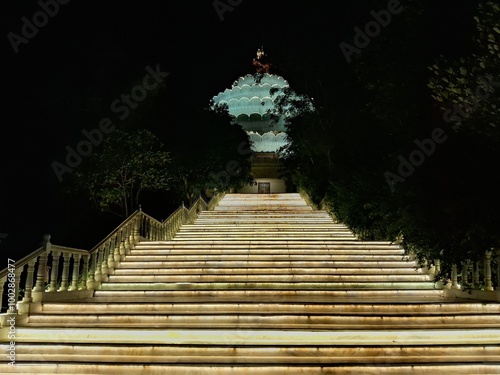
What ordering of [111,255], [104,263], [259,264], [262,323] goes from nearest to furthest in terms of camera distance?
[262,323] → [104,263] → [111,255] → [259,264]

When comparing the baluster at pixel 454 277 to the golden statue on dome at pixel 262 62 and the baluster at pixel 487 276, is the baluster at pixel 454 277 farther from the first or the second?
the golden statue on dome at pixel 262 62

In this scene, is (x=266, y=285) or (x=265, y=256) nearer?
(x=266, y=285)

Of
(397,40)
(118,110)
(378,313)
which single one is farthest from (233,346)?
(118,110)

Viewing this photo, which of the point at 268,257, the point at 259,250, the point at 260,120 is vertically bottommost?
the point at 268,257

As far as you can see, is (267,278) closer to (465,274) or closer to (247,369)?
(465,274)

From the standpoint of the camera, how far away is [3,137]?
18578 mm

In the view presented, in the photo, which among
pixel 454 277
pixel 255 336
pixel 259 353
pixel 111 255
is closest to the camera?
pixel 259 353

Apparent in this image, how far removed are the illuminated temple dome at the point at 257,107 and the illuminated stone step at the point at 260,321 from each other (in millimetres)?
40834

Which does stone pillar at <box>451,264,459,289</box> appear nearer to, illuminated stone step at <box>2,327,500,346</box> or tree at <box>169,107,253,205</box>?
illuminated stone step at <box>2,327,500,346</box>

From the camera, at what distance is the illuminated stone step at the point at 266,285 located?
8.42 m

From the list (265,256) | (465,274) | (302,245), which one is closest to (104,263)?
(265,256)

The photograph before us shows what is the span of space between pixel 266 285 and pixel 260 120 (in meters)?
43.9

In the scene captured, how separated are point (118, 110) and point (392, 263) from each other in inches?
501

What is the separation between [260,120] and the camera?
2024 inches
